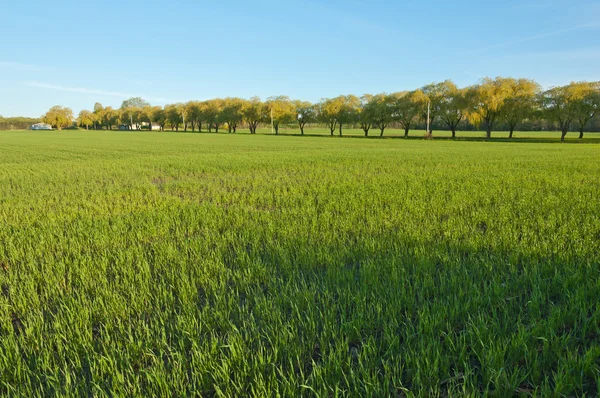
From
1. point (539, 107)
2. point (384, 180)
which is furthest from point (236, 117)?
point (384, 180)

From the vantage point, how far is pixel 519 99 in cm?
5822

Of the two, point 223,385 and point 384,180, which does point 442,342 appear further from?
point 384,180

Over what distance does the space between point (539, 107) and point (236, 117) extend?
254 ft

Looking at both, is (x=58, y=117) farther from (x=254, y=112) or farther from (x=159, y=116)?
(x=254, y=112)

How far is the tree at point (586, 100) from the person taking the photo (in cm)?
5194

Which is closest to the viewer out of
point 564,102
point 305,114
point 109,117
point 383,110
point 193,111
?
point 564,102

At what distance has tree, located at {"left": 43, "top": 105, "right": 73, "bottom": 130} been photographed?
162m

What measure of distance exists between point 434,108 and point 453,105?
509 centimetres

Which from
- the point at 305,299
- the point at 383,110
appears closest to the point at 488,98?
the point at 383,110

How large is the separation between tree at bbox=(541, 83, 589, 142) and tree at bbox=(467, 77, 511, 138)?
6.05m

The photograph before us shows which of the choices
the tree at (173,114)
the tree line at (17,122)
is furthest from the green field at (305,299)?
the tree line at (17,122)

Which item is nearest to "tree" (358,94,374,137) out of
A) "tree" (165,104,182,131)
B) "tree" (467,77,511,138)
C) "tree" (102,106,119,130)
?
"tree" (467,77,511,138)

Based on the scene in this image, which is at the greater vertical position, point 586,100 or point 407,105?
point 407,105

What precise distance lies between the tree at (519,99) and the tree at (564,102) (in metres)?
1.83
